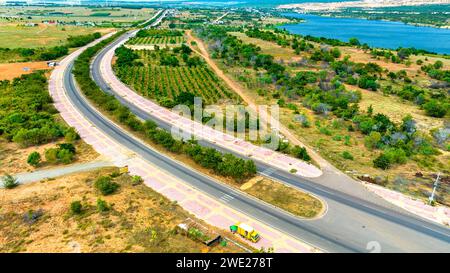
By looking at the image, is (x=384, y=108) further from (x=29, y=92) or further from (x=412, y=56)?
(x=29, y=92)

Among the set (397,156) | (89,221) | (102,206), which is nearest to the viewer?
(89,221)

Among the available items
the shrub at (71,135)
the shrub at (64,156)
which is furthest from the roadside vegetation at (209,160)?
the shrub at (64,156)

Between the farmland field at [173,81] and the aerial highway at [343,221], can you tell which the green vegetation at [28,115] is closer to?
the farmland field at [173,81]

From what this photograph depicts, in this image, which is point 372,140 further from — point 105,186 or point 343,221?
point 105,186

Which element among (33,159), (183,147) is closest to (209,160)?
(183,147)

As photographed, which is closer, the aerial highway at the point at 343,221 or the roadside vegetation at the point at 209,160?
the aerial highway at the point at 343,221

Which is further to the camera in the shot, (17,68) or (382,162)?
(17,68)
